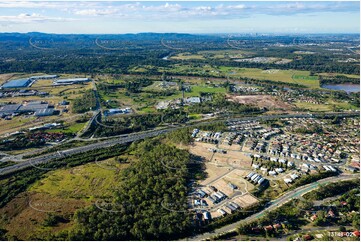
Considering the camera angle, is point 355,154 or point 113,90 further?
point 113,90

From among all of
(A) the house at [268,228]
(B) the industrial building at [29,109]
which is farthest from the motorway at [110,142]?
(A) the house at [268,228]

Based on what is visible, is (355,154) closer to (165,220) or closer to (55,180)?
(165,220)

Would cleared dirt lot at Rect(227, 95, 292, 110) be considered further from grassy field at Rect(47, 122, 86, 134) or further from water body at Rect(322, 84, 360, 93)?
grassy field at Rect(47, 122, 86, 134)

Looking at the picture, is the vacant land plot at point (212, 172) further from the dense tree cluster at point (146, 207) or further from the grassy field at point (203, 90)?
the grassy field at point (203, 90)

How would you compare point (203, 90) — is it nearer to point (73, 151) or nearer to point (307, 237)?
point (73, 151)

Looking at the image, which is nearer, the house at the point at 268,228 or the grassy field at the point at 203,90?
the house at the point at 268,228

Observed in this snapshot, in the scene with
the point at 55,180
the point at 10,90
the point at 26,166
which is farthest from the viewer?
the point at 10,90

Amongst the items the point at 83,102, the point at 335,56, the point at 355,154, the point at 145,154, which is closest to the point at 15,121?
the point at 83,102
